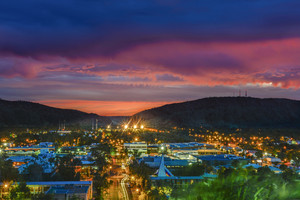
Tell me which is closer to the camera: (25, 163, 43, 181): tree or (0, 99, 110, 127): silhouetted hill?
(25, 163, 43, 181): tree

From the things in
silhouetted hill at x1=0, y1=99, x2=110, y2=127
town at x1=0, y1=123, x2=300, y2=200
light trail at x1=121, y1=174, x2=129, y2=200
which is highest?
silhouetted hill at x1=0, y1=99, x2=110, y2=127

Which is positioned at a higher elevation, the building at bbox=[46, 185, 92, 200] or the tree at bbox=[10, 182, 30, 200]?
the tree at bbox=[10, 182, 30, 200]

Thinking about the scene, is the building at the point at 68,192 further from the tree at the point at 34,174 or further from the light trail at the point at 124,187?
the tree at the point at 34,174

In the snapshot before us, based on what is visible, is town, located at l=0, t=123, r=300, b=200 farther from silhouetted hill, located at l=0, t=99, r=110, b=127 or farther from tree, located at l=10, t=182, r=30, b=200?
silhouetted hill, located at l=0, t=99, r=110, b=127

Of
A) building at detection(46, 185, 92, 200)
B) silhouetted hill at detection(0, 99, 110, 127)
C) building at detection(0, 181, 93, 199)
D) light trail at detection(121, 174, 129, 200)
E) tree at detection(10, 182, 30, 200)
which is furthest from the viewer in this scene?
silhouetted hill at detection(0, 99, 110, 127)

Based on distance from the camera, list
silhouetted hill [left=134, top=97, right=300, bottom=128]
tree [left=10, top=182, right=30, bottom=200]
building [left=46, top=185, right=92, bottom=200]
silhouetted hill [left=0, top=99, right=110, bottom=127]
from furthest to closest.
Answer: silhouetted hill [left=134, top=97, right=300, bottom=128], silhouetted hill [left=0, top=99, right=110, bottom=127], building [left=46, top=185, right=92, bottom=200], tree [left=10, top=182, right=30, bottom=200]

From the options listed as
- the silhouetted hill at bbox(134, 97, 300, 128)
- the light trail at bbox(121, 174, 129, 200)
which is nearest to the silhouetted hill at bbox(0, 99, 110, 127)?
the silhouetted hill at bbox(134, 97, 300, 128)
